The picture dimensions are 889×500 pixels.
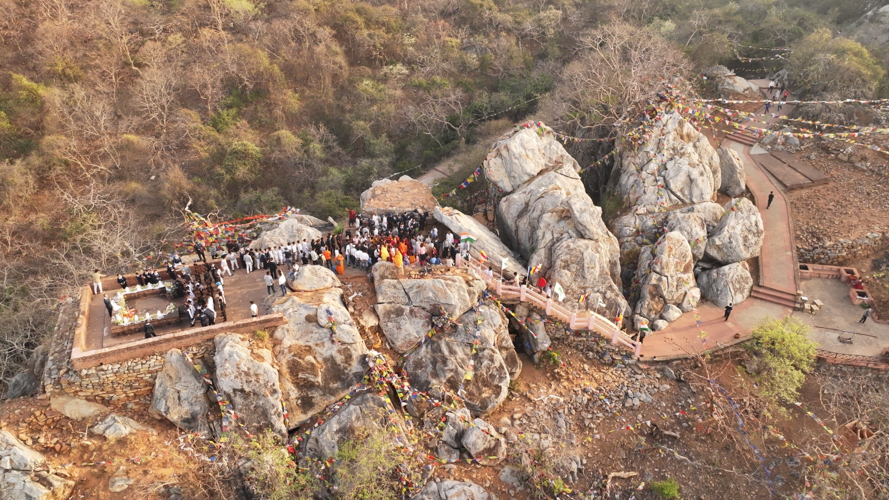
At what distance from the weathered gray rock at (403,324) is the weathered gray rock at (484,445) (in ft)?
12.0

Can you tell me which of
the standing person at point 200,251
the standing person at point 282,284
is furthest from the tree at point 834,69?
the standing person at point 200,251

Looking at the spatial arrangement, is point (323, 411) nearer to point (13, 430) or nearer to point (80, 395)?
point (80, 395)

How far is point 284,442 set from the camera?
16375 mm

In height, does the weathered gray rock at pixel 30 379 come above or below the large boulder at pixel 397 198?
below

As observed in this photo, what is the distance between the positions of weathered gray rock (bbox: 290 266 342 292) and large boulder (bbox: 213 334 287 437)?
3173 millimetres

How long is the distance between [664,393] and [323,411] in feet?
40.3

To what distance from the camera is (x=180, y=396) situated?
1616 centimetres

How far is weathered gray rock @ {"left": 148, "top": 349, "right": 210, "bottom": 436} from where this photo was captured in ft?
52.5

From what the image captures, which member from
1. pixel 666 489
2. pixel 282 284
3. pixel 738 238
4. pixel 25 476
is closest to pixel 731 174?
pixel 738 238

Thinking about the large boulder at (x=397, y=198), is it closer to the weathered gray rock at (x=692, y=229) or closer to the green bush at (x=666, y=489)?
the weathered gray rock at (x=692, y=229)

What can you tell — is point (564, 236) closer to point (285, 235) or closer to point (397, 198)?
point (397, 198)

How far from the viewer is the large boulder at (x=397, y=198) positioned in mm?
24859

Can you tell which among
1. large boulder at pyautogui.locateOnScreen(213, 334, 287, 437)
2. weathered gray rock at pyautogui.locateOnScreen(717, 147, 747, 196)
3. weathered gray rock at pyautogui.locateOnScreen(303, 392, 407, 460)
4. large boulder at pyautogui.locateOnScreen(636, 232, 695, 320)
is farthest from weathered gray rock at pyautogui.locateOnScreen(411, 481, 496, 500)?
weathered gray rock at pyautogui.locateOnScreen(717, 147, 747, 196)

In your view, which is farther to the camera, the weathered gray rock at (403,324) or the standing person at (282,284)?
the weathered gray rock at (403,324)
